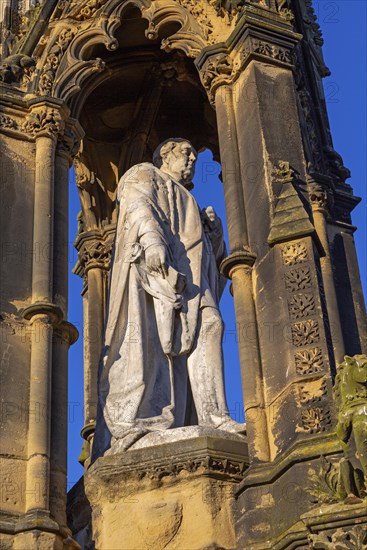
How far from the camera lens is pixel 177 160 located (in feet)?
51.9

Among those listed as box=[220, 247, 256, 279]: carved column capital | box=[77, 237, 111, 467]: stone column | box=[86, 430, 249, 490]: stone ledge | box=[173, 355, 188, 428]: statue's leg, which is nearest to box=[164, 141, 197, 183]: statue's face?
box=[220, 247, 256, 279]: carved column capital

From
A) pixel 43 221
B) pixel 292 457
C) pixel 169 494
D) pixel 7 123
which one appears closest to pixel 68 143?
pixel 7 123

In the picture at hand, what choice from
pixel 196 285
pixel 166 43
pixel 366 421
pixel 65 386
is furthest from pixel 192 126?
pixel 366 421

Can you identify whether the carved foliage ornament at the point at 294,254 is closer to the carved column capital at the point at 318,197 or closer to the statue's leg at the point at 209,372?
the statue's leg at the point at 209,372

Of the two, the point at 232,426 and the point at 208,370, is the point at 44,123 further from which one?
the point at 232,426

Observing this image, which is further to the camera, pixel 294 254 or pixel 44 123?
pixel 44 123

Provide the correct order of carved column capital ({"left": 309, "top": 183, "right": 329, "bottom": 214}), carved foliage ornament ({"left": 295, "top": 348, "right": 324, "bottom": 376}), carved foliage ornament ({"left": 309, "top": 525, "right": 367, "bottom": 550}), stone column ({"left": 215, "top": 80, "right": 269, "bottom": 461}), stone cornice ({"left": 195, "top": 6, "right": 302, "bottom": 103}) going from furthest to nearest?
carved column capital ({"left": 309, "top": 183, "right": 329, "bottom": 214})
stone cornice ({"left": 195, "top": 6, "right": 302, "bottom": 103})
stone column ({"left": 215, "top": 80, "right": 269, "bottom": 461})
carved foliage ornament ({"left": 295, "top": 348, "right": 324, "bottom": 376})
carved foliage ornament ({"left": 309, "top": 525, "right": 367, "bottom": 550})

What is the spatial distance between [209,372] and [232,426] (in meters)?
0.81

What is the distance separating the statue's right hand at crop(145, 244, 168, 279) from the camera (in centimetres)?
1418

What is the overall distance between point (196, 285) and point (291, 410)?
2.53 m

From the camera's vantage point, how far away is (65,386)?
13.6 meters

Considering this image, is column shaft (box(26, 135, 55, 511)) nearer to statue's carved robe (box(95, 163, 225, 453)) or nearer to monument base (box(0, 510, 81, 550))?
monument base (box(0, 510, 81, 550))

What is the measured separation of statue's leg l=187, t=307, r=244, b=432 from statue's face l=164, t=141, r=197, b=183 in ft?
6.53

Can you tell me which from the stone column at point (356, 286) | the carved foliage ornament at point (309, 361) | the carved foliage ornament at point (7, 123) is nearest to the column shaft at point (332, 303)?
the stone column at point (356, 286)
